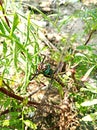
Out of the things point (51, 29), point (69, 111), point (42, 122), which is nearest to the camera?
point (69, 111)

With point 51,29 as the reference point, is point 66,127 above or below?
below

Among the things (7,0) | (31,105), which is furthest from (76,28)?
(7,0)

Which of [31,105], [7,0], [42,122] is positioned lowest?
[42,122]

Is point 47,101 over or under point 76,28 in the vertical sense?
under

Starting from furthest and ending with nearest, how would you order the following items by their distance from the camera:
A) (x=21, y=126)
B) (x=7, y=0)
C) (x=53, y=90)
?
1. (x=53, y=90)
2. (x=21, y=126)
3. (x=7, y=0)

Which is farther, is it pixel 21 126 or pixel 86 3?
pixel 86 3

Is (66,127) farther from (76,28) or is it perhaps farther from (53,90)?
(76,28)

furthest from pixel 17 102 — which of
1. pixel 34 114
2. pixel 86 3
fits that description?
pixel 86 3

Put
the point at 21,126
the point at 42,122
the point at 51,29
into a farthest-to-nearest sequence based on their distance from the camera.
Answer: the point at 51,29 → the point at 42,122 → the point at 21,126

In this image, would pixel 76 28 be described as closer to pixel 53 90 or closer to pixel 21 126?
pixel 53 90
